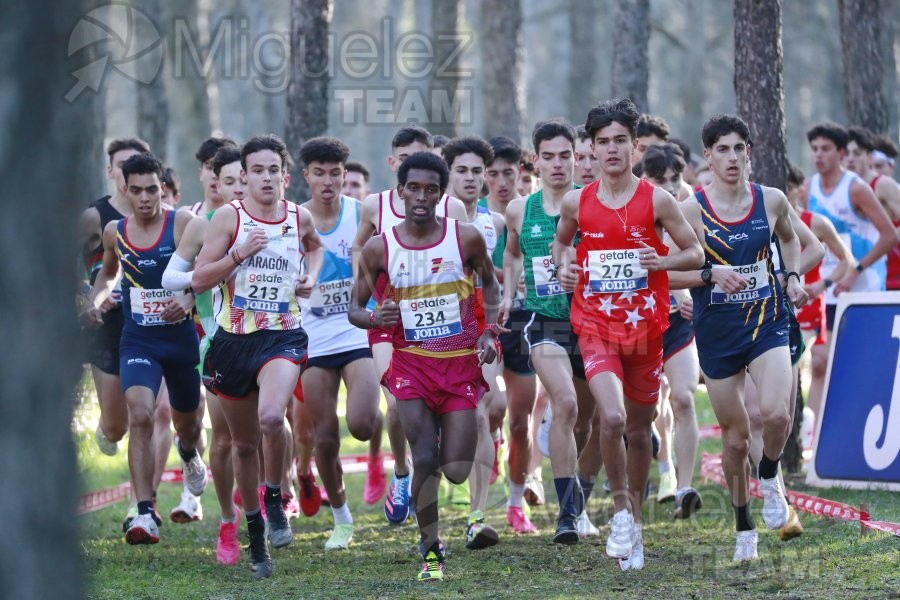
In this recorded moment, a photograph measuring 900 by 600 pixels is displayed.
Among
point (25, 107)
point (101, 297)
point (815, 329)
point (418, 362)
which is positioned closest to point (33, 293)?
point (25, 107)

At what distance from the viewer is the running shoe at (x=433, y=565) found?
24.3ft

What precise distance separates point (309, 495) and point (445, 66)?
37.2 ft

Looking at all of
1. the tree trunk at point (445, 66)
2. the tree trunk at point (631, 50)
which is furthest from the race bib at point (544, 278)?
the tree trunk at point (445, 66)

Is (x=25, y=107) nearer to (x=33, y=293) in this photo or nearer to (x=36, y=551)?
(x=33, y=293)

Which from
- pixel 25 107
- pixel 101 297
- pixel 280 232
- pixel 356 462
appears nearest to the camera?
pixel 25 107

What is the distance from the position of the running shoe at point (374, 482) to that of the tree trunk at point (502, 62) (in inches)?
377

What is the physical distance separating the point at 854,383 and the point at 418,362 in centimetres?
406

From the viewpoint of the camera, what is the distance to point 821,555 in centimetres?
765

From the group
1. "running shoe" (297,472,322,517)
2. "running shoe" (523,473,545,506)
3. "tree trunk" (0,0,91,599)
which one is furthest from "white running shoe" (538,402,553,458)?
"tree trunk" (0,0,91,599)

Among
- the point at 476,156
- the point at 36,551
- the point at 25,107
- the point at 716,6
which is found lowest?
the point at 36,551

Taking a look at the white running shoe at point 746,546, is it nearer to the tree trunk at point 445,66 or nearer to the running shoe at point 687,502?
Answer: the running shoe at point 687,502

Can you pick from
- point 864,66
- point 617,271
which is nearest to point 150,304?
point 617,271

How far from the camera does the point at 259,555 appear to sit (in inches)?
312

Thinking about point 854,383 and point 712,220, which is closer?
point 712,220
